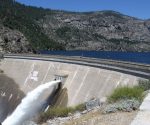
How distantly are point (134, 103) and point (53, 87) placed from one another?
834 inches

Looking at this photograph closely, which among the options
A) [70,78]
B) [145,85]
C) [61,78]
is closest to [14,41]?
[61,78]

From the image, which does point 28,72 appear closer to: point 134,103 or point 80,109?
point 80,109

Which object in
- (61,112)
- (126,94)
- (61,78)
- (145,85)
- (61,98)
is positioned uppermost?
(126,94)

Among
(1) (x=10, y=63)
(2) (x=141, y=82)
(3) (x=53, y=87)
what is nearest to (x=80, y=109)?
(2) (x=141, y=82)

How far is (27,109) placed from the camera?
36156 mm

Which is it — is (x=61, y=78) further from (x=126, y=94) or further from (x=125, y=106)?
(x=125, y=106)

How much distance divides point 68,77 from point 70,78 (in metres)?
0.57

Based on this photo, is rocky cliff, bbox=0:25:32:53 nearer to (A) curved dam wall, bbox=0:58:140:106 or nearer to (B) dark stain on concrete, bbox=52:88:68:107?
(A) curved dam wall, bbox=0:58:140:106

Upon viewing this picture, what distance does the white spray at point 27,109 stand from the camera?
3444 centimetres

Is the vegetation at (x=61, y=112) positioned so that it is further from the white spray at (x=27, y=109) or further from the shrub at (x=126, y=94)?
the white spray at (x=27, y=109)

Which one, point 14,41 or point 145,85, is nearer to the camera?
point 145,85

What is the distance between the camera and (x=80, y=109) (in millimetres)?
24406

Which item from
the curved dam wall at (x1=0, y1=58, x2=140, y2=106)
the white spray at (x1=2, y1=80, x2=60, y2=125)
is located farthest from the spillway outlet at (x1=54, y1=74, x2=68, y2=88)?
the white spray at (x1=2, y1=80, x2=60, y2=125)

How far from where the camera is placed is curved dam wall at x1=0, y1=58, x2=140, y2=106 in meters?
31.8
